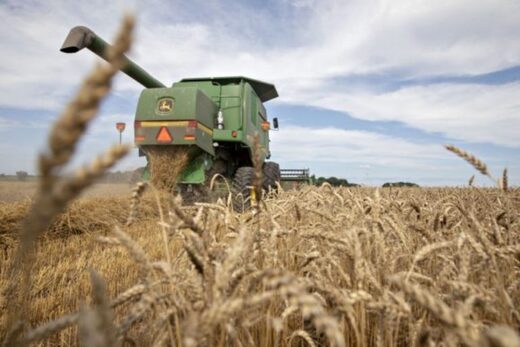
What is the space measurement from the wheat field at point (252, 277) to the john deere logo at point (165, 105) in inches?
137

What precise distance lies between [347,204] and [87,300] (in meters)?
1.89

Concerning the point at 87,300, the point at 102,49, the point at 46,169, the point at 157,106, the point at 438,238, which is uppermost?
the point at 102,49

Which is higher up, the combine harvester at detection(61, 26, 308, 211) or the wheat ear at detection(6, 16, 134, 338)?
the combine harvester at detection(61, 26, 308, 211)

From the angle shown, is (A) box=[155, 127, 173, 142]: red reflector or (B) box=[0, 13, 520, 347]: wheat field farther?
(A) box=[155, 127, 173, 142]: red reflector

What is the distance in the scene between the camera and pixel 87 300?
215 centimetres

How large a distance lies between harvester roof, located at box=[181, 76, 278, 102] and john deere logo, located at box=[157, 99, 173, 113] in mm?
1945

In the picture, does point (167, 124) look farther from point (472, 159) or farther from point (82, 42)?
point (472, 159)

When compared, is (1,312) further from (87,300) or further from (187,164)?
(187,164)

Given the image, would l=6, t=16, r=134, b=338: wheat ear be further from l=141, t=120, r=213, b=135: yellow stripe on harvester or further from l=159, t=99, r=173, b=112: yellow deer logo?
l=159, t=99, r=173, b=112: yellow deer logo

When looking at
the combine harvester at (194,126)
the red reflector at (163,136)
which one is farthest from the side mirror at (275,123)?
the red reflector at (163,136)

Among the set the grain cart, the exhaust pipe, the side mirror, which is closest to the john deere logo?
the grain cart

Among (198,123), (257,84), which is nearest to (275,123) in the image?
(257,84)

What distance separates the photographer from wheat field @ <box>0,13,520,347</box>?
41 centimetres

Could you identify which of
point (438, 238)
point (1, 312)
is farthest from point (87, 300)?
point (438, 238)
